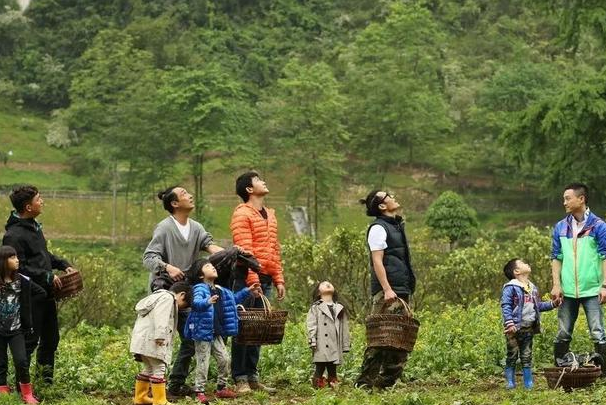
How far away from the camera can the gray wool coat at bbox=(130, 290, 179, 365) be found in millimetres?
6102

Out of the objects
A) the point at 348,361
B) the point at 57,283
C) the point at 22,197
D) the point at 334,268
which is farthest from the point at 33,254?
the point at 334,268

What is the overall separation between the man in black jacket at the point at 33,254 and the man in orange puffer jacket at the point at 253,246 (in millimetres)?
1190

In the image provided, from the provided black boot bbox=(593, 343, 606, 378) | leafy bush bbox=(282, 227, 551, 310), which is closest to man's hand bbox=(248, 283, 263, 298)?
black boot bbox=(593, 343, 606, 378)

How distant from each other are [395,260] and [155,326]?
1.75 metres

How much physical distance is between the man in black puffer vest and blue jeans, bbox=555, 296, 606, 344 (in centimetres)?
109

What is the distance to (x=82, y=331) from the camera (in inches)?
509

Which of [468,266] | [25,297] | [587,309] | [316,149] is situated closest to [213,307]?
[25,297]

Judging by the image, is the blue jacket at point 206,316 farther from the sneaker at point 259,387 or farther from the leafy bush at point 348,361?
the sneaker at point 259,387

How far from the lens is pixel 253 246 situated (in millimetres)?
7098

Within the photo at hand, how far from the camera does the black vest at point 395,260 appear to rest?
274 inches

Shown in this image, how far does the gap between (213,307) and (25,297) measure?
1173 millimetres

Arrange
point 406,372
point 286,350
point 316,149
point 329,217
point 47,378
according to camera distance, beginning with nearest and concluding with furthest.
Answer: point 47,378 → point 406,372 → point 286,350 → point 316,149 → point 329,217

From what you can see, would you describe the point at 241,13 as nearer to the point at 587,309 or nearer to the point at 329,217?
the point at 329,217

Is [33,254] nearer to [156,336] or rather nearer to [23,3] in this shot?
[156,336]
